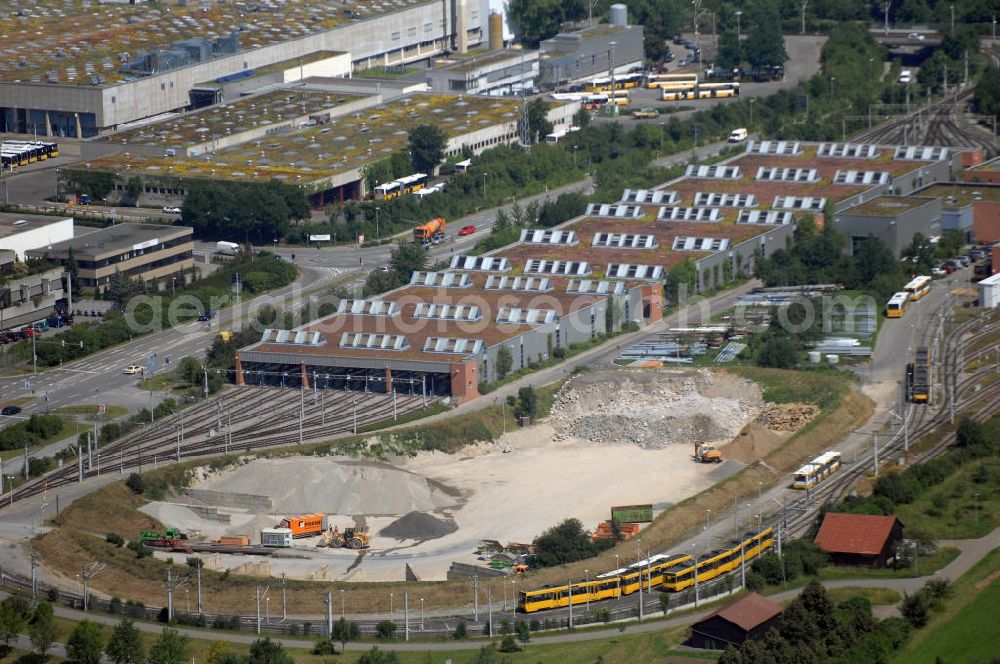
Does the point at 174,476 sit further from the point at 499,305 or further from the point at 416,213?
the point at 416,213

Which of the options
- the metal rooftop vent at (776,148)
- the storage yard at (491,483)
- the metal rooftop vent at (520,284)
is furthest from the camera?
the metal rooftop vent at (776,148)

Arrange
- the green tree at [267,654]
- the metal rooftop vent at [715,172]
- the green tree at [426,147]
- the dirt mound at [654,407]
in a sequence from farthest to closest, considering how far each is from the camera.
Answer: the green tree at [426,147], the metal rooftop vent at [715,172], the dirt mound at [654,407], the green tree at [267,654]

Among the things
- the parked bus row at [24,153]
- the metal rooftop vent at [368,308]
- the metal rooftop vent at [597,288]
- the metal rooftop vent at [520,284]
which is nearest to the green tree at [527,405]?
the metal rooftop vent at [368,308]

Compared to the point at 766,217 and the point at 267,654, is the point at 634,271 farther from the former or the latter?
the point at 267,654

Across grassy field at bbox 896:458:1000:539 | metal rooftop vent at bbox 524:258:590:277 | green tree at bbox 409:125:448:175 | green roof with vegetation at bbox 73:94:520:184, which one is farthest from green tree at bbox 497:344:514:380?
green tree at bbox 409:125:448:175

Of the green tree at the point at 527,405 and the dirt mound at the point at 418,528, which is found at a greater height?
the green tree at the point at 527,405

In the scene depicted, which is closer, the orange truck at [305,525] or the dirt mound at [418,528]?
the dirt mound at [418,528]

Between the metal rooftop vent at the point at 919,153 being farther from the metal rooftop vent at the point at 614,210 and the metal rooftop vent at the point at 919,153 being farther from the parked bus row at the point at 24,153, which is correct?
the parked bus row at the point at 24,153

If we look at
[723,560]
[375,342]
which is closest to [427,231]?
[375,342]

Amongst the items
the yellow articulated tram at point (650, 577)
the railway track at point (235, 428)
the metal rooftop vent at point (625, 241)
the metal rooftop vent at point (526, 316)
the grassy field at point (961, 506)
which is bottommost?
the yellow articulated tram at point (650, 577)
